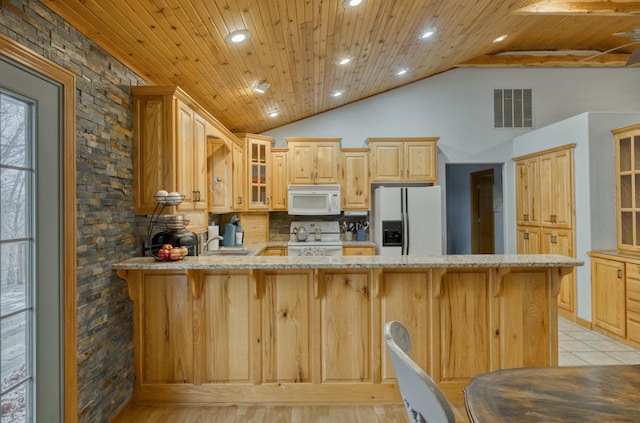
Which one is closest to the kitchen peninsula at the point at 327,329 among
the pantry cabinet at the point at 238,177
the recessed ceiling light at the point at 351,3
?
the recessed ceiling light at the point at 351,3

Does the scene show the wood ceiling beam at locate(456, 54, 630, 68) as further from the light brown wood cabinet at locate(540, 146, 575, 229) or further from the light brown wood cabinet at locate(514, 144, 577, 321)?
the light brown wood cabinet at locate(540, 146, 575, 229)

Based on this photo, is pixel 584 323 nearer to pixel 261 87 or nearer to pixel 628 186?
pixel 628 186

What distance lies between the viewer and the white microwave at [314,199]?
4.87 metres

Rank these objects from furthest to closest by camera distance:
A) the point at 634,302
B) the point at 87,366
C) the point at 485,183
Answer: the point at 485,183 < the point at 634,302 < the point at 87,366

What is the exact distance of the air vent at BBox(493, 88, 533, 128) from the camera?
5543 mm

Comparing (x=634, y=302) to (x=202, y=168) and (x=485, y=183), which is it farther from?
(x=202, y=168)

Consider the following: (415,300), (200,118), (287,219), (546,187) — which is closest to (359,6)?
(200,118)

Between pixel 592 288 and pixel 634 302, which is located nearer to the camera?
pixel 634 302

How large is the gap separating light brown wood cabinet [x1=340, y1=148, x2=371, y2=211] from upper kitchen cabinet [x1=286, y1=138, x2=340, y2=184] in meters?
0.13

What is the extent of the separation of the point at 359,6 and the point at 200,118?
1591mm

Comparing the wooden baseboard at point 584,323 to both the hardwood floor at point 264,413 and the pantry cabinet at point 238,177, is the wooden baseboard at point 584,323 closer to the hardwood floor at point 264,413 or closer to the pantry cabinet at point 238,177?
the hardwood floor at point 264,413

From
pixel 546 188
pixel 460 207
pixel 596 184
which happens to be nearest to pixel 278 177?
pixel 546 188

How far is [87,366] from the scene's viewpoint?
79.3 inches

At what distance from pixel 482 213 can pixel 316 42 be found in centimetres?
506
